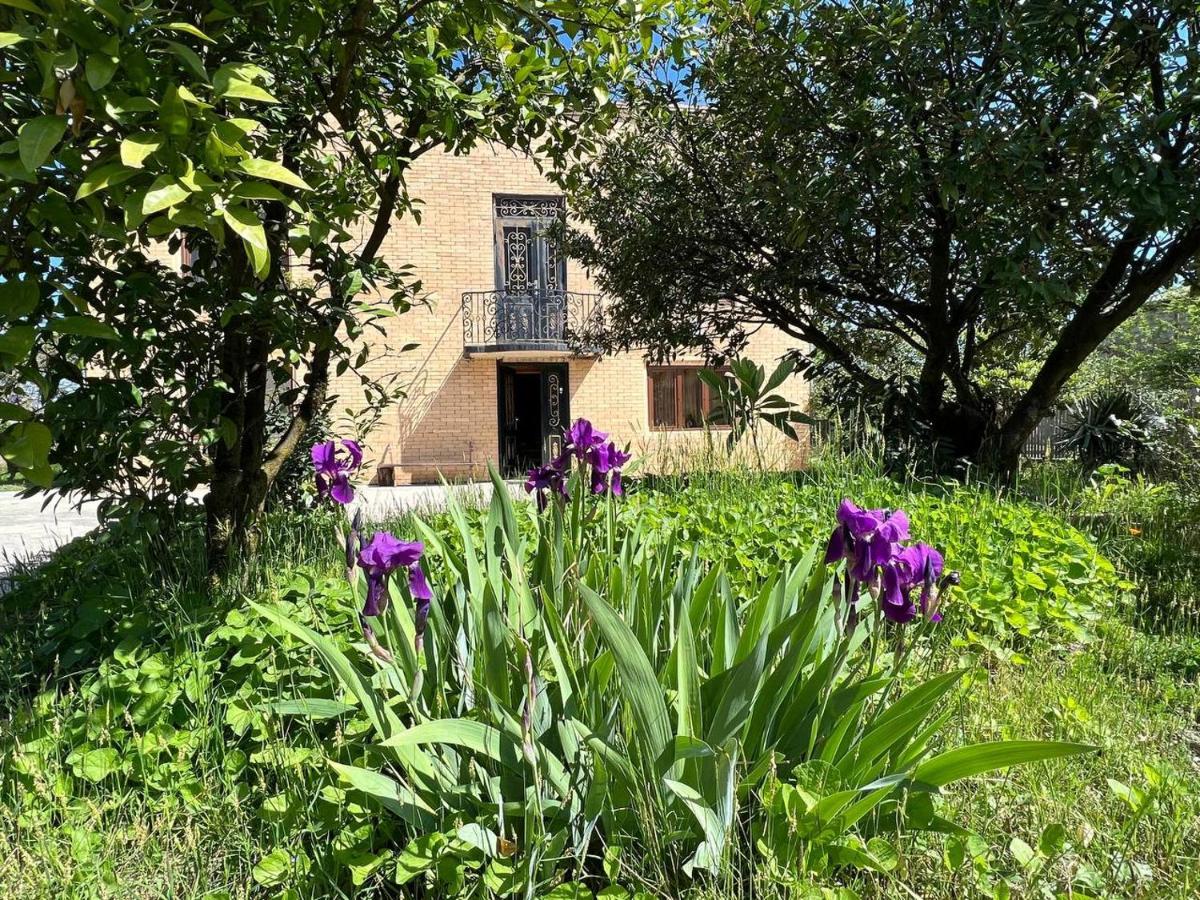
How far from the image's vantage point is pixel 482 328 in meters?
14.9

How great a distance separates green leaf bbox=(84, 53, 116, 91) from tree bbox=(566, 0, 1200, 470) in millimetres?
2876

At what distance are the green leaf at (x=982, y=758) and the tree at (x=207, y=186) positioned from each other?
63.0 inches

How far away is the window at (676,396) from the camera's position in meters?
16.0

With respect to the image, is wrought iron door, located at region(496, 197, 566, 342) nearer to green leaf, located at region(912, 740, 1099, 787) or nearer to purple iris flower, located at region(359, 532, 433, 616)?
purple iris flower, located at region(359, 532, 433, 616)

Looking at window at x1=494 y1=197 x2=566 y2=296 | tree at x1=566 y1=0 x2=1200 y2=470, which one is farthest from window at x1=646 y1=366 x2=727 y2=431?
tree at x1=566 y1=0 x2=1200 y2=470

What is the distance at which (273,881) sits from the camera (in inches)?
59.9

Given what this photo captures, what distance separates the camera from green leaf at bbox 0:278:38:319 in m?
1.33

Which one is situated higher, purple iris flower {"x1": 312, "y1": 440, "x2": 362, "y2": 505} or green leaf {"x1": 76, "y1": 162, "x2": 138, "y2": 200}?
green leaf {"x1": 76, "y1": 162, "x2": 138, "y2": 200}

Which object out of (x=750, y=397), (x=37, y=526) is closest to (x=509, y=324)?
(x=37, y=526)

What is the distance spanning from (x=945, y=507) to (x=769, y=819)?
3226mm

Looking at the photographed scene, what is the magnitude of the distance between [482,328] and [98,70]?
1386 cm

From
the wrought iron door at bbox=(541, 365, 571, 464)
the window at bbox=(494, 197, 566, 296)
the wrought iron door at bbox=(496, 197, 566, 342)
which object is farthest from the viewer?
the wrought iron door at bbox=(541, 365, 571, 464)

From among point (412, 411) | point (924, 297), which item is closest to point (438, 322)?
point (412, 411)

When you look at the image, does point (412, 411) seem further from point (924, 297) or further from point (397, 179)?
point (397, 179)
